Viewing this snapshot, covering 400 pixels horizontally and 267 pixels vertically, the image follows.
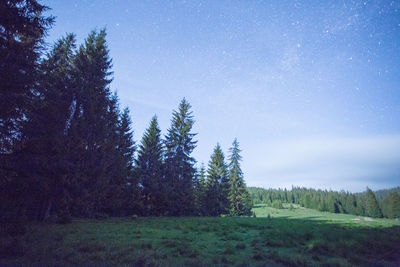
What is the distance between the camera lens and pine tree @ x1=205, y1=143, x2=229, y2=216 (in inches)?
1339

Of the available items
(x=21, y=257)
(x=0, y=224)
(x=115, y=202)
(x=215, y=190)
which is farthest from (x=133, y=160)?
(x=21, y=257)

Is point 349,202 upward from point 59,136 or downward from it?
downward

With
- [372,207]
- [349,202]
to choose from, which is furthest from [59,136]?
[349,202]

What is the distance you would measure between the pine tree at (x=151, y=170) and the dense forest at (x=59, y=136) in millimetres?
149

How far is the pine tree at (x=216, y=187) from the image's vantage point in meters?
34.0

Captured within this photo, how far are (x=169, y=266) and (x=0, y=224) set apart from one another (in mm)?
8557

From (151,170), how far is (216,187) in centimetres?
1397

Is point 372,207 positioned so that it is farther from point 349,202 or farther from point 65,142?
point 65,142

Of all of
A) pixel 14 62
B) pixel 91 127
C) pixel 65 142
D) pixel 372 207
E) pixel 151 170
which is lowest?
pixel 372 207

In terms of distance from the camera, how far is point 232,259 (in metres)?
4.95

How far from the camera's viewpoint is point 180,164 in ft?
93.9

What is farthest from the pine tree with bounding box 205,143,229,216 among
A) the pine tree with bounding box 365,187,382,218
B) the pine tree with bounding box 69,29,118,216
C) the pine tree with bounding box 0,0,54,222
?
the pine tree with bounding box 365,187,382,218

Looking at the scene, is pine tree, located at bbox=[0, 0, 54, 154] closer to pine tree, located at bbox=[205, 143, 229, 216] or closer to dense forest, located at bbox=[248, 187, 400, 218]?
pine tree, located at bbox=[205, 143, 229, 216]

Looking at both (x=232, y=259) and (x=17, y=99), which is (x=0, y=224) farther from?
(x=232, y=259)
